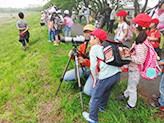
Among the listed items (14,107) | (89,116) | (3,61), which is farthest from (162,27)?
(3,61)

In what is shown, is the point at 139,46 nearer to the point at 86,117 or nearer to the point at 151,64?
the point at 151,64

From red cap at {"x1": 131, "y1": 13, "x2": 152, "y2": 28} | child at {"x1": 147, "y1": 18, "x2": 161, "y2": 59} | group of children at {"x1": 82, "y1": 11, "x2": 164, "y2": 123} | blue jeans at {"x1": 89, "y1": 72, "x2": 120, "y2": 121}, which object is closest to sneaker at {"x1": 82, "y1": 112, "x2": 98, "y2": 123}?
group of children at {"x1": 82, "y1": 11, "x2": 164, "y2": 123}

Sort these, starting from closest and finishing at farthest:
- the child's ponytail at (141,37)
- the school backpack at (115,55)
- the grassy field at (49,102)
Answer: the school backpack at (115,55) → the child's ponytail at (141,37) → the grassy field at (49,102)

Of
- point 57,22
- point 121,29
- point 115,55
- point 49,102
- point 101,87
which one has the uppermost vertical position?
point 57,22

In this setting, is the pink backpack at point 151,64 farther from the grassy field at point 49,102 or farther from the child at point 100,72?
the grassy field at point 49,102

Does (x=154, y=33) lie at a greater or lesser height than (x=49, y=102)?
greater

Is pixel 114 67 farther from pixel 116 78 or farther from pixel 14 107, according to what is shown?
pixel 14 107

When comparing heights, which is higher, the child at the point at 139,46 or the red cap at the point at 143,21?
the red cap at the point at 143,21

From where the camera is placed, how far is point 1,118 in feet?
7.64

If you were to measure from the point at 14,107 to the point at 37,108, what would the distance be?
0.59m

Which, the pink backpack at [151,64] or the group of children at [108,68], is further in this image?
the pink backpack at [151,64]

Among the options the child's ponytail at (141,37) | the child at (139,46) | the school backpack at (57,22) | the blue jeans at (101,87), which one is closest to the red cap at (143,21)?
the child at (139,46)

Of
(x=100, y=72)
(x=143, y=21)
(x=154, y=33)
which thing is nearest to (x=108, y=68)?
(x=100, y=72)

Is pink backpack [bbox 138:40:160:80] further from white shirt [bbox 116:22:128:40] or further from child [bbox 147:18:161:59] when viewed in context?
white shirt [bbox 116:22:128:40]
